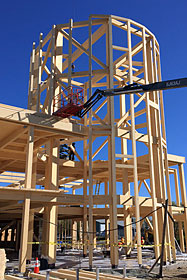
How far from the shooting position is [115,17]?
2272cm

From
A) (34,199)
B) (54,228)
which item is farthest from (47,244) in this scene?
(34,199)

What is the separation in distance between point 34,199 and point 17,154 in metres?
8.10

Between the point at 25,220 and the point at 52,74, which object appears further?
the point at 52,74

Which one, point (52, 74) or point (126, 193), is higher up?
point (52, 74)

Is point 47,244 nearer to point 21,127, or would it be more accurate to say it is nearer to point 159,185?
point 21,127

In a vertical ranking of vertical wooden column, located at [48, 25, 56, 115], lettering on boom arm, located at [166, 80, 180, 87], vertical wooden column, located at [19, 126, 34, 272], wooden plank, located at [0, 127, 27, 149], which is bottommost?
vertical wooden column, located at [19, 126, 34, 272]

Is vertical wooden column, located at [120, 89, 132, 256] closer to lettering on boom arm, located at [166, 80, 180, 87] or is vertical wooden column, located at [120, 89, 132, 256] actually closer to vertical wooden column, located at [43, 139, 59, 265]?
vertical wooden column, located at [43, 139, 59, 265]

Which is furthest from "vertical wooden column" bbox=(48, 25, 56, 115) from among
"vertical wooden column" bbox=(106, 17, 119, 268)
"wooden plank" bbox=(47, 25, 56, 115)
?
"vertical wooden column" bbox=(106, 17, 119, 268)

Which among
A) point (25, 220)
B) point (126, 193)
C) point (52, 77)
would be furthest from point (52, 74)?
point (126, 193)

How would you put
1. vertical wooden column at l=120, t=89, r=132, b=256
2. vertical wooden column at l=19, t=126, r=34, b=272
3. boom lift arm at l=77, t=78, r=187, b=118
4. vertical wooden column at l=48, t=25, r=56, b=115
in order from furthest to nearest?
vertical wooden column at l=120, t=89, r=132, b=256 < vertical wooden column at l=48, t=25, r=56, b=115 < boom lift arm at l=77, t=78, r=187, b=118 < vertical wooden column at l=19, t=126, r=34, b=272

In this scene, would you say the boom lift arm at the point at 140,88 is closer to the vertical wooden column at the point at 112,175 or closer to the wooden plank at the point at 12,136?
the vertical wooden column at the point at 112,175

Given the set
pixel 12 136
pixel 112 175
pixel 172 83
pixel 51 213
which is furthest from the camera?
pixel 51 213

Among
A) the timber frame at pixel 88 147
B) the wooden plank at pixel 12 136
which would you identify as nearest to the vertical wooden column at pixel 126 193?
the timber frame at pixel 88 147

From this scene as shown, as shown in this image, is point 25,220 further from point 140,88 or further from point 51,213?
point 140,88
